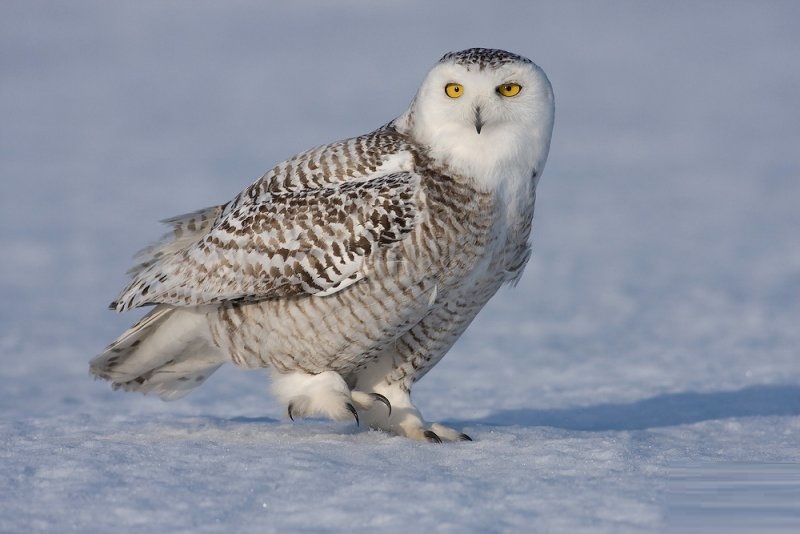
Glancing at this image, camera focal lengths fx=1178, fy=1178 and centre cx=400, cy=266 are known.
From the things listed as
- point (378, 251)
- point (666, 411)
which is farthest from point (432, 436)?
point (666, 411)

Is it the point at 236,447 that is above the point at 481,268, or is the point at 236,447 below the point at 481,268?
below

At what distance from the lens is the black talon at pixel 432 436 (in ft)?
17.3

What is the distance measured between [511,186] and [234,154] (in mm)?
14025

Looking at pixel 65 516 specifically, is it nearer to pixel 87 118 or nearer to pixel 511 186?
pixel 511 186

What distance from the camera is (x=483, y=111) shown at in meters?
4.94

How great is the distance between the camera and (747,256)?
1256cm

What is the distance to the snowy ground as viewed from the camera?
159 inches

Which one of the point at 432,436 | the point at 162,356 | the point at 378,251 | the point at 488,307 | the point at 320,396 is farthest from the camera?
the point at 488,307

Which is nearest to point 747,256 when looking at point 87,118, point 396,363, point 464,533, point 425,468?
point 396,363

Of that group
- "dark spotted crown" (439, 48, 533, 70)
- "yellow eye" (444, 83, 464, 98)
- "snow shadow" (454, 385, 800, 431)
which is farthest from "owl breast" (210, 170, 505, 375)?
"snow shadow" (454, 385, 800, 431)

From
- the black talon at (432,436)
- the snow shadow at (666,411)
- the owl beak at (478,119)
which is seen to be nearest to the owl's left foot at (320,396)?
the black talon at (432,436)

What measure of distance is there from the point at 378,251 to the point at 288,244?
1.43 ft

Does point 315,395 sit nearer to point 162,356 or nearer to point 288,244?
point 288,244

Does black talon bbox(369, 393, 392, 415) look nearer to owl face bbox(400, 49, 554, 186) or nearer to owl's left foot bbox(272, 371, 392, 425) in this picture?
owl's left foot bbox(272, 371, 392, 425)
